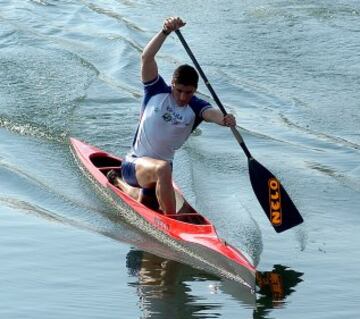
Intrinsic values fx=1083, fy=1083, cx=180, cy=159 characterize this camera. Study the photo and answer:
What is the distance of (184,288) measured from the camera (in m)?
10.0

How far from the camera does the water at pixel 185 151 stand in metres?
9.82

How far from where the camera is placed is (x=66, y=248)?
10.9 m

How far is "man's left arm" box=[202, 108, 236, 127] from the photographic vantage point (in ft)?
35.9

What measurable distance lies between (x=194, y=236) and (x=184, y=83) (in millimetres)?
1536

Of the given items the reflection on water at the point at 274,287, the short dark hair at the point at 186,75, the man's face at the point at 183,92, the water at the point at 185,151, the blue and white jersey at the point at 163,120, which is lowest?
the water at the point at 185,151

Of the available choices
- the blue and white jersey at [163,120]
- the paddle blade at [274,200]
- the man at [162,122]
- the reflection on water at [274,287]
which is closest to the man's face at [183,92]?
the man at [162,122]

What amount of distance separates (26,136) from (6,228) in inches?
157

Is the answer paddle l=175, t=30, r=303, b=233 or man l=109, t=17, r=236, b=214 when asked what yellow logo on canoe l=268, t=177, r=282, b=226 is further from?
man l=109, t=17, r=236, b=214

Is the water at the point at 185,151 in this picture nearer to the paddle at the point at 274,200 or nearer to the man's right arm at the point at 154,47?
the paddle at the point at 274,200

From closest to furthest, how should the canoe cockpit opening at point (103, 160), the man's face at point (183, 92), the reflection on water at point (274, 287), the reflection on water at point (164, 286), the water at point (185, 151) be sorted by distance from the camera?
1. the reflection on water at point (164, 286)
2. the reflection on water at point (274, 287)
3. the water at point (185, 151)
4. the man's face at point (183, 92)
5. the canoe cockpit opening at point (103, 160)

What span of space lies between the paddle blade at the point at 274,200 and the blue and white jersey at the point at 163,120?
0.80 meters

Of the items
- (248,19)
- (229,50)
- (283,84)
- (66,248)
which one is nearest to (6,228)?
(66,248)

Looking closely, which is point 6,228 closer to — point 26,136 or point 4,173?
point 4,173

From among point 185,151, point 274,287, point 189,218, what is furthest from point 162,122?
point 185,151
